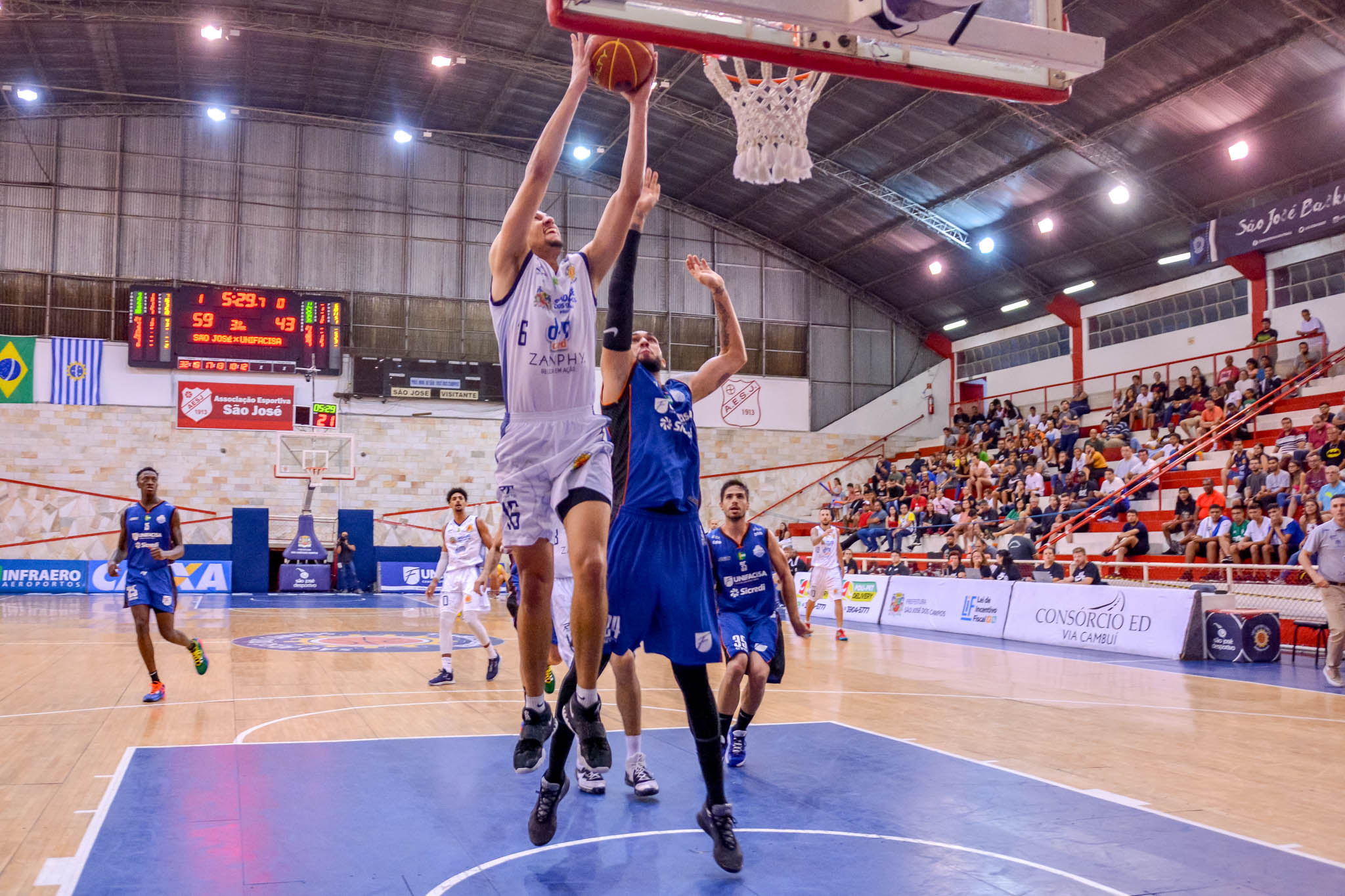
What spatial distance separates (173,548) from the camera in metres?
9.40

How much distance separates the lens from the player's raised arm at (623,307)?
Result: 14.8 feet

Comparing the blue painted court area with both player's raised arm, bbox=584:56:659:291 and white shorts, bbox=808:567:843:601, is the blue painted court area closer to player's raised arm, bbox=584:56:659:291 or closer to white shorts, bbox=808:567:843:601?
player's raised arm, bbox=584:56:659:291

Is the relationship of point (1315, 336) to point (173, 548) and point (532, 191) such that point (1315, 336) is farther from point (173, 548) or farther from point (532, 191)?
point (532, 191)

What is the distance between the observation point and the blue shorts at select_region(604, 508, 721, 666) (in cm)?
446

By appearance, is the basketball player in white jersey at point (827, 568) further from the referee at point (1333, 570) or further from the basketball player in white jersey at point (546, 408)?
the basketball player in white jersey at point (546, 408)

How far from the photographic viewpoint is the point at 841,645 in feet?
49.3

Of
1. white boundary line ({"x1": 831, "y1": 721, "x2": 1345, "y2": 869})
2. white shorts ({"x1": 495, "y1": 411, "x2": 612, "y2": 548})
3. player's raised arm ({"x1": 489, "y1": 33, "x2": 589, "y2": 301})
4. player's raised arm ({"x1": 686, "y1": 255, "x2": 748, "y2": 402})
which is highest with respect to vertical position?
player's raised arm ({"x1": 489, "y1": 33, "x2": 589, "y2": 301})

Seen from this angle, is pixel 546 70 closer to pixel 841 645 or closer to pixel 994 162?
pixel 994 162

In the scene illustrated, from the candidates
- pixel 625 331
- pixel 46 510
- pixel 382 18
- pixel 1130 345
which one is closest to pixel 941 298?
pixel 1130 345

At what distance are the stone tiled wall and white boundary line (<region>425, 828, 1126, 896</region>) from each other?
2519 centimetres

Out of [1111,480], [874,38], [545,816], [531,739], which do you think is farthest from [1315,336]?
[545,816]

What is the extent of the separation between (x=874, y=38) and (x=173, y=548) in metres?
7.26

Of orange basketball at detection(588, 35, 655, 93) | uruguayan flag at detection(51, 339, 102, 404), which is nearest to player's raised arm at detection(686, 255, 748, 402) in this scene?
orange basketball at detection(588, 35, 655, 93)

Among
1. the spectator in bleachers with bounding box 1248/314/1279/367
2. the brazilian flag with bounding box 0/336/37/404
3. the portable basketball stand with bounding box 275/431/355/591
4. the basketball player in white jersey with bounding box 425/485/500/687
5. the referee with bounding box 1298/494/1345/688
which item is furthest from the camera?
the brazilian flag with bounding box 0/336/37/404
